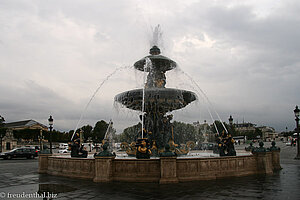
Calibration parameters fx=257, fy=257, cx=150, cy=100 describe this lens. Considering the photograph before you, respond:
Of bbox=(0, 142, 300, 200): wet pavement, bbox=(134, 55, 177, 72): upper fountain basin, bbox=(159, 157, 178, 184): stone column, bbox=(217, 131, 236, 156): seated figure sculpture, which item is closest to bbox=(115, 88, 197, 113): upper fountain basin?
bbox=(134, 55, 177, 72): upper fountain basin

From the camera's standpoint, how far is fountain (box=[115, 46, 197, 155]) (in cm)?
1515

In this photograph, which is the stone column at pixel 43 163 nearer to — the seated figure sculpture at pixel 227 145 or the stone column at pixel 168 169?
the stone column at pixel 168 169

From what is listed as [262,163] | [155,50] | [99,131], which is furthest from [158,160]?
[99,131]

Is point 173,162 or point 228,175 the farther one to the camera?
point 228,175

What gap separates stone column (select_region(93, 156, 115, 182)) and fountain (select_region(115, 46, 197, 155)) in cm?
456

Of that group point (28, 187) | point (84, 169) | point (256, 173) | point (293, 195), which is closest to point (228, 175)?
point (256, 173)

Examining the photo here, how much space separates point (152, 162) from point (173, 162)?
2.84ft

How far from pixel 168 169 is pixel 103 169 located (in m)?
2.58

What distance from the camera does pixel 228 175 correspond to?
10.9 m

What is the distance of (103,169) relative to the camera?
10.1 m

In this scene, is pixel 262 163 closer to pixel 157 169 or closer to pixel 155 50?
pixel 157 169

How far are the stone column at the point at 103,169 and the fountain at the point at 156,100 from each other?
456cm

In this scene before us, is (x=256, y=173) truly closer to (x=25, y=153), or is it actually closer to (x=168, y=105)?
(x=168, y=105)

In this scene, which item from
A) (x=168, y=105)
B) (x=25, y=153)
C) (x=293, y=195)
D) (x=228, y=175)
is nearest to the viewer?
(x=293, y=195)
